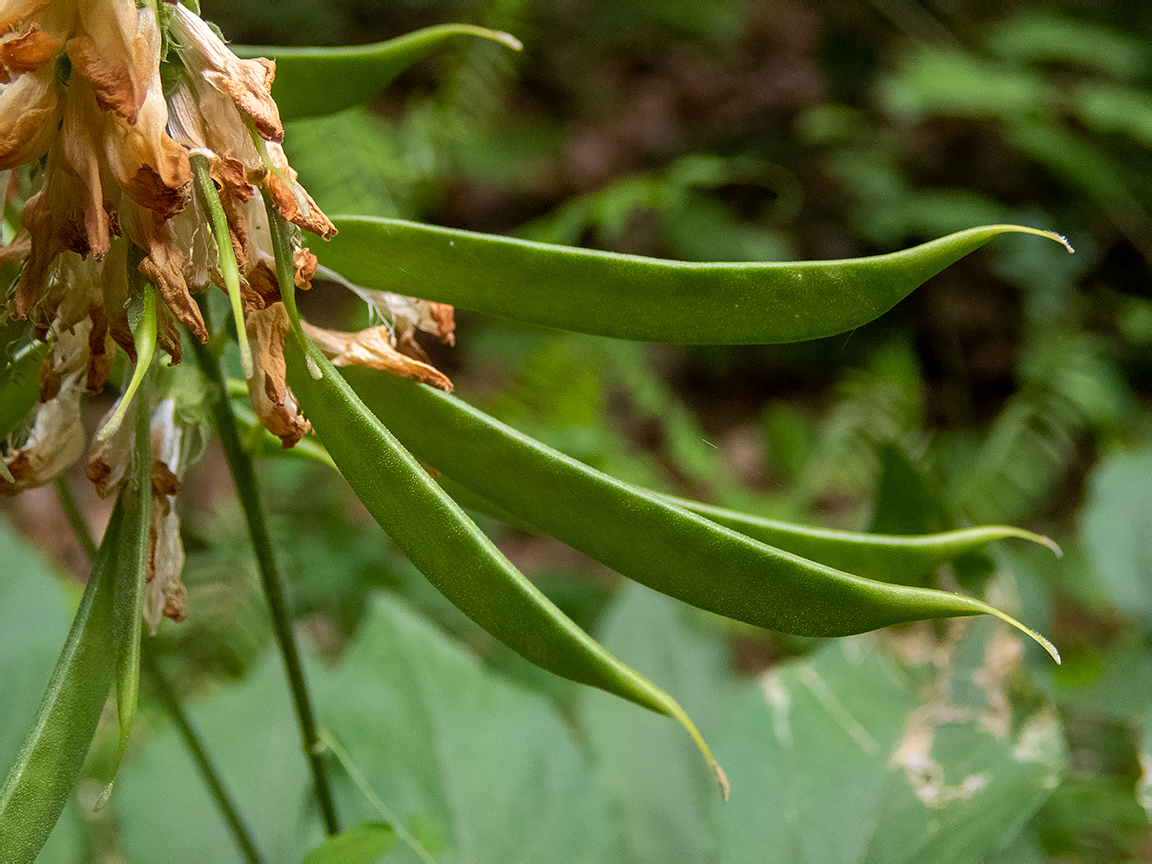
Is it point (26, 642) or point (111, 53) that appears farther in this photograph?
point (26, 642)

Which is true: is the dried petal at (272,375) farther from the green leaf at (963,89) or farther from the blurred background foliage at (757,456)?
the green leaf at (963,89)

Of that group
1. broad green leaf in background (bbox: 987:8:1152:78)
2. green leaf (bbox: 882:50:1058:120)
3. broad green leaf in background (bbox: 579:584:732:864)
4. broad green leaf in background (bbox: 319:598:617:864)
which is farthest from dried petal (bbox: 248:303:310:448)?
broad green leaf in background (bbox: 987:8:1152:78)

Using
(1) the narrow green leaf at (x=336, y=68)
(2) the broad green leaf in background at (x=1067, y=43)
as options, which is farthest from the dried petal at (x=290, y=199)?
(2) the broad green leaf in background at (x=1067, y=43)

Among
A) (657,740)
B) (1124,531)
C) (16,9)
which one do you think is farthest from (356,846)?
(1124,531)

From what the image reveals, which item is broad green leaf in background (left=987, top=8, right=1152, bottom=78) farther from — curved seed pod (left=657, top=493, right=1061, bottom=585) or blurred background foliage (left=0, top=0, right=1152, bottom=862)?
curved seed pod (left=657, top=493, right=1061, bottom=585)

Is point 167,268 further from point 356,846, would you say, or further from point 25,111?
point 356,846

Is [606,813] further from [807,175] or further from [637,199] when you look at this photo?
[807,175]
